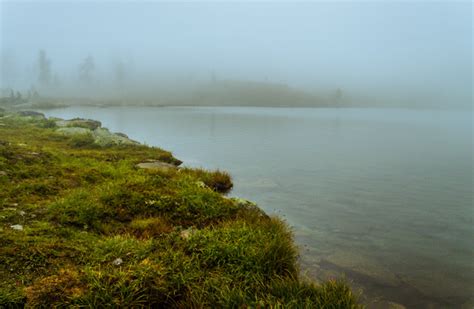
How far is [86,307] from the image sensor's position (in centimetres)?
561

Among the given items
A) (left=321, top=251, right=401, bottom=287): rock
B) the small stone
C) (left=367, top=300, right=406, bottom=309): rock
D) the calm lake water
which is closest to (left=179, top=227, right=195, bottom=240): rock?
the small stone

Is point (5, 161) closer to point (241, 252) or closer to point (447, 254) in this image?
point (241, 252)

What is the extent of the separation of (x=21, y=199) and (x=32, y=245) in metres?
3.53

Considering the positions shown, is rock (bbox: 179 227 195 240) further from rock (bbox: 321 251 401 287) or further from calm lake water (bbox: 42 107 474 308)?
rock (bbox: 321 251 401 287)

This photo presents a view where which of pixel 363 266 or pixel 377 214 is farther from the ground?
pixel 363 266

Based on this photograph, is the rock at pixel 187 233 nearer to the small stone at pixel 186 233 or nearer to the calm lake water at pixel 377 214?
the small stone at pixel 186 233

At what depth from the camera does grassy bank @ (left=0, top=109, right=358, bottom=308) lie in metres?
5.98

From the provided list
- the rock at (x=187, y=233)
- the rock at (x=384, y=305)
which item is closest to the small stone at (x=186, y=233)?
the rock at (x=187, y=233)

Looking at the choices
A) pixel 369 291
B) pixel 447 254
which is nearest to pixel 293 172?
pixel 447 254

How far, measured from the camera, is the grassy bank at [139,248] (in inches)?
236

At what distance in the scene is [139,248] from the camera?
24.5 feet

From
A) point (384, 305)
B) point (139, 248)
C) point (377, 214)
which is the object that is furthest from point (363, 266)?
point (139, 248)

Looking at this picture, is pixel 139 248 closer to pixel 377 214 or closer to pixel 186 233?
pixel 186 233

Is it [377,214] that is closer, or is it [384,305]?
[384,305]
